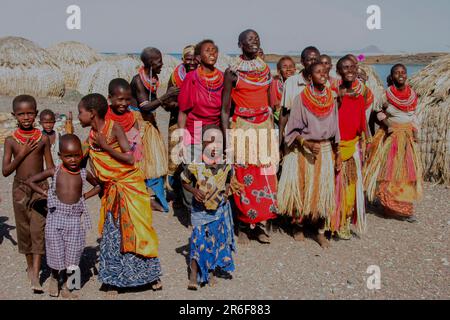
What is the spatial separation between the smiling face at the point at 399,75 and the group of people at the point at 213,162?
0.05 feet

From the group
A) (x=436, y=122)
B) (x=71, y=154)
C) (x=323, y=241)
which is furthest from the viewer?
(x=436, y=122)

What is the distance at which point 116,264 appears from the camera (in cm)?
397

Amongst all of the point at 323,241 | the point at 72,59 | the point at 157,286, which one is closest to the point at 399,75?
the point at 323,241

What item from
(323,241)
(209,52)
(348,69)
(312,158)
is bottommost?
(323,241)

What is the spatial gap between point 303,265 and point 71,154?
235 centimetres

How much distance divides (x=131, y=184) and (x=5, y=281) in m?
1.47

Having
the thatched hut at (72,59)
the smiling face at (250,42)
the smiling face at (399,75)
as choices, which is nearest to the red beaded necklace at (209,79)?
the smiling face at (250,42)

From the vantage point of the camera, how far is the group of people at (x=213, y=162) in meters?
3.90

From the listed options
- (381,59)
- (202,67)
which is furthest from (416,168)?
(381,59)

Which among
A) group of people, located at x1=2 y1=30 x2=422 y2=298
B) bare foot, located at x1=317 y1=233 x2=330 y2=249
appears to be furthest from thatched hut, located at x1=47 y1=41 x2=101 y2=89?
bare foot, located at x1=317 y1=233 x2=330 y2=249

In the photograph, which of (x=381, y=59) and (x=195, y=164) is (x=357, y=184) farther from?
(x=381, y=59)

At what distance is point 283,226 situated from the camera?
5.76 m

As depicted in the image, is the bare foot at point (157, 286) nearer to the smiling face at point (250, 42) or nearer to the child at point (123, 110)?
the child at point (123, 110)

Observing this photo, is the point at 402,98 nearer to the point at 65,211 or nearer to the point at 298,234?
the point at 298,234
